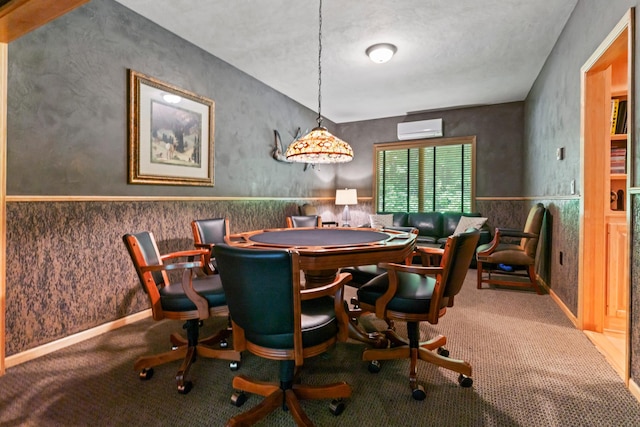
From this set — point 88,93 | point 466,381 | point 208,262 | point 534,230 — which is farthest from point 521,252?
point 88,93

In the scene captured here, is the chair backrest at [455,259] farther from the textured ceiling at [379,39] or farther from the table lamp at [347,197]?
the table lamp at [347,197]

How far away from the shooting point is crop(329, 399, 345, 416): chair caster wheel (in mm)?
1542

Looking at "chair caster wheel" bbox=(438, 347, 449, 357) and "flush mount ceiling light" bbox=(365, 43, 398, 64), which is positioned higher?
"flush mount ceiling light" bbox=(365, 43, 398, 64)

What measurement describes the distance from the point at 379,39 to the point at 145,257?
2.88m

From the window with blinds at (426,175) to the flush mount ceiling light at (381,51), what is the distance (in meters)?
2.81

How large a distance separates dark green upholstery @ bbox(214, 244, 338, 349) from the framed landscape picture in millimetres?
1955

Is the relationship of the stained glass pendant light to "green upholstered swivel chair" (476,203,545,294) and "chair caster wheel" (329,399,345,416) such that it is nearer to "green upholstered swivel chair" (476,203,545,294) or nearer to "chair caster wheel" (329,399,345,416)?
"chair caster wheel" (329,399,345,416)

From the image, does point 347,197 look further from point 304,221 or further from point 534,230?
point 534,230

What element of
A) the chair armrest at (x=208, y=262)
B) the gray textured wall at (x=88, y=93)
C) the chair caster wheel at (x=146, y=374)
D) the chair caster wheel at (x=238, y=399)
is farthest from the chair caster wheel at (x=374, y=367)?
the gray textured wall at (x=88, y=93)

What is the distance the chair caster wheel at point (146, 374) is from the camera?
1855 mm

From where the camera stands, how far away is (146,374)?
1862 mm

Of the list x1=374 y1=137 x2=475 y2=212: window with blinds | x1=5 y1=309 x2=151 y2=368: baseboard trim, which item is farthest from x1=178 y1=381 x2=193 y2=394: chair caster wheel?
x1=374 y1=137 x2=475 y2=212: window with blinds

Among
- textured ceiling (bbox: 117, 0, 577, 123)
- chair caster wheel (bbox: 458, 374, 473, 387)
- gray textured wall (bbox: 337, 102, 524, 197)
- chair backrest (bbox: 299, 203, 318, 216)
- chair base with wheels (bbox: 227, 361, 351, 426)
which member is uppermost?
textured ceiling (bbox: 117, 0, 577, 123)

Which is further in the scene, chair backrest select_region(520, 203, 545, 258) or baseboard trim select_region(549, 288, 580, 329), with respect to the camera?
chair backrest select_region(520, 203, 545, 258)
